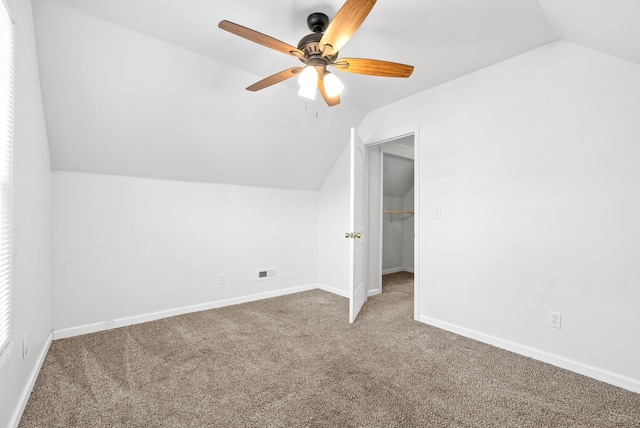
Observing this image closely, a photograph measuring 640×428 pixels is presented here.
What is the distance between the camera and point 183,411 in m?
1.63

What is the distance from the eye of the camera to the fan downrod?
73.8 inches

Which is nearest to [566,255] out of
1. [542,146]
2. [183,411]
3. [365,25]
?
[542,146]

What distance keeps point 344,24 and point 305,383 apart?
2079mm

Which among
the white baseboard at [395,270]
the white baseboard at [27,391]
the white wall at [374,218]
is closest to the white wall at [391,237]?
the white baseboard at [395,270]

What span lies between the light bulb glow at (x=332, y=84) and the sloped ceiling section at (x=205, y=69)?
1.29 ft

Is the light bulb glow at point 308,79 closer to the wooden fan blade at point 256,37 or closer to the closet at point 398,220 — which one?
the wooden fan blade at point 256,37

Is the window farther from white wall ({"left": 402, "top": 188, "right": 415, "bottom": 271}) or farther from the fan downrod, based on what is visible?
white wall ({"left": 402, "top": 188, "right": 415, "bottom": 271})

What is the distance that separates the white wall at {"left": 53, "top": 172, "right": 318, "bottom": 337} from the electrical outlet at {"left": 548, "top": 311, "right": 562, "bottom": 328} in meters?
2.83

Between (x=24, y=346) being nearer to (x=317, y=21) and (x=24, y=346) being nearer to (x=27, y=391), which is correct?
(x=27, y=391)

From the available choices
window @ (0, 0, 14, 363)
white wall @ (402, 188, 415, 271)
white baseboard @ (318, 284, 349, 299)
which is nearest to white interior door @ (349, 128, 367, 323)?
white baseboard @ (318, 284, 349, 299)

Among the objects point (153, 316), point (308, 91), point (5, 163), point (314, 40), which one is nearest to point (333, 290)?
point (153, 316)

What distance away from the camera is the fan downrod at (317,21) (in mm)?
1875

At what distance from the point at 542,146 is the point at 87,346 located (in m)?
3.91

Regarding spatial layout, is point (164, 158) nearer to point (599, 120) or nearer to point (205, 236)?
point (205, 236)
